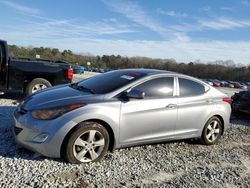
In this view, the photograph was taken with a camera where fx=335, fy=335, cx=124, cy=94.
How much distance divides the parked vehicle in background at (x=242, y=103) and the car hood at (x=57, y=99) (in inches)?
257

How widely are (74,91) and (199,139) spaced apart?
2762 mm

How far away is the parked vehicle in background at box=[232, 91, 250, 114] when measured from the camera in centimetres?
1036

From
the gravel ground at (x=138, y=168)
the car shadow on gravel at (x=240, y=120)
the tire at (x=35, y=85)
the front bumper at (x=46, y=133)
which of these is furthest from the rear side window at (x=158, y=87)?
the tire at (x=35, y=85)

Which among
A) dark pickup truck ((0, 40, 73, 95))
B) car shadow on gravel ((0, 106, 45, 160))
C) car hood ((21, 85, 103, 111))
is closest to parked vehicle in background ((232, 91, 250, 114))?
dark pickup truck ((0, 40, 73, 95))

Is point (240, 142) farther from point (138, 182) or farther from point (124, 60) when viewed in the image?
point (124, 60)

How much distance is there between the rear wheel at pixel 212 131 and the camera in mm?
6713

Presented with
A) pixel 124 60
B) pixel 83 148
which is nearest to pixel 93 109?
pixel 83 148

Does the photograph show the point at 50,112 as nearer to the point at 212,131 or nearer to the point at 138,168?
the point at 138,168

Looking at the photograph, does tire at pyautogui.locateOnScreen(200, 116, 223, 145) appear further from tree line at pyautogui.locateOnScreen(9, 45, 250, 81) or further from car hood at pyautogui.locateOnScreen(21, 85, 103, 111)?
tree line at pyautogui.locateOnScreen(9, 45, 250, 81)

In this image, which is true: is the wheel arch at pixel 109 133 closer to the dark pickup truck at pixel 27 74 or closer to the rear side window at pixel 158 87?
the rear side window at pixel 158 87

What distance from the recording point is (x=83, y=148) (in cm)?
501

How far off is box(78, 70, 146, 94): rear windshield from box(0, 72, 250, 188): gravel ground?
1.11 meters

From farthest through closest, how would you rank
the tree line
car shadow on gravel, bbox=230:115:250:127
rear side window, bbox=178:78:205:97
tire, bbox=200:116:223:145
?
the tree line → car shadow on gravel, bbox=230:115:250:127 → tire, bbox=200:116:223:145 → rear side window, bbox=178:78:205:97

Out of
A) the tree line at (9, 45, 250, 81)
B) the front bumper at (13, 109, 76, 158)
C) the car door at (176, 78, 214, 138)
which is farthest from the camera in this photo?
the tree line at (9, 45, 250, 81)
